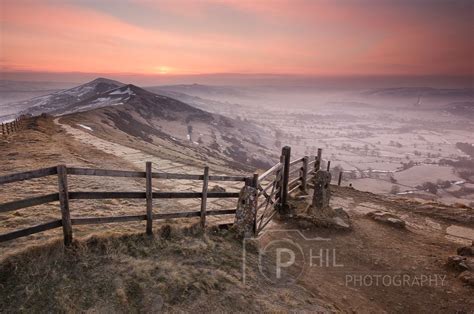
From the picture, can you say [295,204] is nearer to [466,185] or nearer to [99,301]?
[99,301]

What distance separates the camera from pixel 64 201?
5.75 metres

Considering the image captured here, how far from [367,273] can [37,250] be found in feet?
26.4

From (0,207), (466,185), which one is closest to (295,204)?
(0,207)

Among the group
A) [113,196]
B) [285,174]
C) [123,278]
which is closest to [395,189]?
[285,174]

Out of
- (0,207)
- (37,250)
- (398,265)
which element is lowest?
(398,265)

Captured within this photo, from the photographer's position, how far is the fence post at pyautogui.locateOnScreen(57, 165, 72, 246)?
5617mm

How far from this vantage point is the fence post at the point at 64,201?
221 inches

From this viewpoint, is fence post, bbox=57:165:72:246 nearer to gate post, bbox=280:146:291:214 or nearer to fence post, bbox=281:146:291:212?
fence post, bbox=281:146:291:212

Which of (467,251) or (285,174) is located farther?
(285,174)

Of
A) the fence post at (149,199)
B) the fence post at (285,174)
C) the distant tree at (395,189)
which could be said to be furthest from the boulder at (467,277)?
the distant tree at (395,189)

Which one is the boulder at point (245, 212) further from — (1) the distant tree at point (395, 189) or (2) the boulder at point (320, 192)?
(1) the distant tree at point (395, 189)

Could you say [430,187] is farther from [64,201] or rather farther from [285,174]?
[64,201]

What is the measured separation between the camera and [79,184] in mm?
12062

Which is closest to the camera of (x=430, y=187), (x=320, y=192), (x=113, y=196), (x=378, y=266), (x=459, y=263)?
(x=113, y=196)
